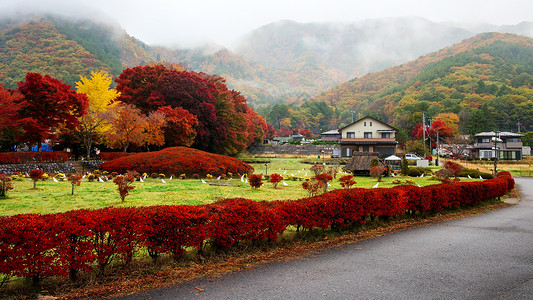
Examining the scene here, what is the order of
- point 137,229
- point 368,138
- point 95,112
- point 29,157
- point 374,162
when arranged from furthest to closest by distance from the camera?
point 368,138
point 95,112
point 374,162
point 29,157
point 137,229

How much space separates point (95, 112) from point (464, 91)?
101889 millimetres

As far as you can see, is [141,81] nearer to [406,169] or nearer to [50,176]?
[50,176]

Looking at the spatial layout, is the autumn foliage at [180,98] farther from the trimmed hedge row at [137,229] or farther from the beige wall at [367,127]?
the trimmed hedge row at [137,229]

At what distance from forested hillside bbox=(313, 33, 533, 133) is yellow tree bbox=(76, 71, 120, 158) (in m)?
63.9

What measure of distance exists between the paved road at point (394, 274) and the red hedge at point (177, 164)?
54.0 ft

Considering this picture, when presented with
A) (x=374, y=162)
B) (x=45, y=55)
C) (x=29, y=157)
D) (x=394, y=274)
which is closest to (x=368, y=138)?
(x=374, y=162)

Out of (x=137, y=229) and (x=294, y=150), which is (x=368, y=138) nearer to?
(x=294, y=150)

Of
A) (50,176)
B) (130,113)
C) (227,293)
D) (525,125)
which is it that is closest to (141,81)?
(130,113)

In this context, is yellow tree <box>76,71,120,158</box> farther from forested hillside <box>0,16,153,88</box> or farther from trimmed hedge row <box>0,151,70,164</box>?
forested hillside <box>0,16,153,88</box>

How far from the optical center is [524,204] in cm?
1585

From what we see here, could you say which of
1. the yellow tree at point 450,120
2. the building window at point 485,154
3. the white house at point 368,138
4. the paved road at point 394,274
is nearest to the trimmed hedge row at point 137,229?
→ the paved road at point 394,274

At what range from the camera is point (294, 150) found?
211 ft

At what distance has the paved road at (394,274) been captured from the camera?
4750 mm

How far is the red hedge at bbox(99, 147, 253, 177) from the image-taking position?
888 inches
